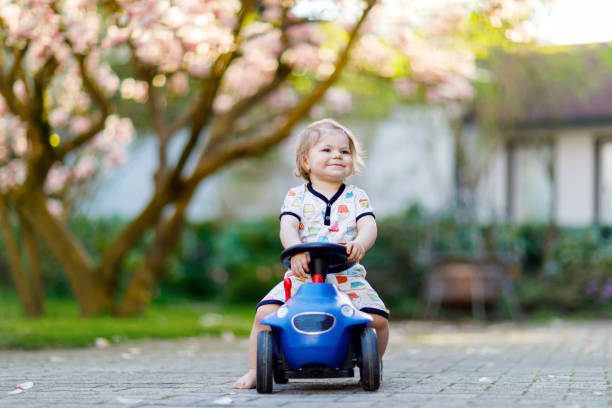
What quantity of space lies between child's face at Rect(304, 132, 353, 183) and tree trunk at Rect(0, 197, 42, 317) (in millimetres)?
7153

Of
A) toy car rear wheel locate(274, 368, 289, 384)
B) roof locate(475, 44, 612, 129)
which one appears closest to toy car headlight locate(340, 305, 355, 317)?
toy car rear wheel locate(274, 368, 289, 384)

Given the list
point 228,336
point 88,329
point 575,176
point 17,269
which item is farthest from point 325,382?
point 575,176

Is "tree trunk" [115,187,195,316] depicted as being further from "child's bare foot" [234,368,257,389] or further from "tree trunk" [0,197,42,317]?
"child's bare foot" [234,368,257,389]

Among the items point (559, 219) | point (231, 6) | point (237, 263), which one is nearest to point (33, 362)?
point (231, 6)

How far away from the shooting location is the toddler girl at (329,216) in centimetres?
445

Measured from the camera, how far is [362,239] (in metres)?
4.36

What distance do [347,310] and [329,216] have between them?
23.7 inches

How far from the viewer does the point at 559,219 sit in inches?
655

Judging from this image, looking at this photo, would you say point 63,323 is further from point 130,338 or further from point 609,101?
point 609,101

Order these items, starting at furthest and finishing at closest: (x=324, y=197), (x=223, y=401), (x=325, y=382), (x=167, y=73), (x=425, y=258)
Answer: (x=425, y=258) → (x=167, y=73) → (x=325, y=382) → (x=324, y=197) → (x=223, y=401)

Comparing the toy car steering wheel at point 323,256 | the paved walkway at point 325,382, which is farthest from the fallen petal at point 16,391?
the toy car steering wheel at point 323,256

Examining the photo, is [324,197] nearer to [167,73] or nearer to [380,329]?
[380,329]

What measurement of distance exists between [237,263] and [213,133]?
4714 mm

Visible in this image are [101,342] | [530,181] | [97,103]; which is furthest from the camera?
[530,181]
